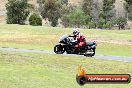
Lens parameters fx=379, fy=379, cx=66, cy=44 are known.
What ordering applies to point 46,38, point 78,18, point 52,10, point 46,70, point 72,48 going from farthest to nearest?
1. point 78,18
2. point 52,10
3. point 46,38
4. point 72,48
5. point 46,70

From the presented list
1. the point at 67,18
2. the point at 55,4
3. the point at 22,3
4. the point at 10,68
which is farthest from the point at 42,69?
the point at 67,18

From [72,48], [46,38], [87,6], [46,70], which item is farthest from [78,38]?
[87,6]

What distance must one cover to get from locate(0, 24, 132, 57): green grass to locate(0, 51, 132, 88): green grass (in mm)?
14572

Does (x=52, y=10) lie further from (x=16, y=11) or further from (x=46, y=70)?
(x=46, y=70)

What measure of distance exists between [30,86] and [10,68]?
5.15 meters

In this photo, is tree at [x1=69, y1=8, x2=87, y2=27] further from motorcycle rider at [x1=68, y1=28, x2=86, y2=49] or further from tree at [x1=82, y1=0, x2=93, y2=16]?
motorcycle rider at [x1=68, y1=28, x2=86, y2=49]

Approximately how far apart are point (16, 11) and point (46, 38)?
37.7m

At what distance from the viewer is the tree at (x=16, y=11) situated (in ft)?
Result: 275

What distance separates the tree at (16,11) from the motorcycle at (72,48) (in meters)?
53.0

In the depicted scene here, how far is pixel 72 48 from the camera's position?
31859 mm

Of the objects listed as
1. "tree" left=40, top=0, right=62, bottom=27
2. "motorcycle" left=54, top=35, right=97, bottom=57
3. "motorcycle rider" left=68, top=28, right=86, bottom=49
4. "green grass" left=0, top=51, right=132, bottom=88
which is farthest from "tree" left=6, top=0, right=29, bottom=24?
"green grass" left=0, top=51, right=132, bottom=88

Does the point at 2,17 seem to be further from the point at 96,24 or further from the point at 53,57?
the point at 53,57

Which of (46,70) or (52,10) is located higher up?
(46,70)

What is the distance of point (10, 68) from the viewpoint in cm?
2128
